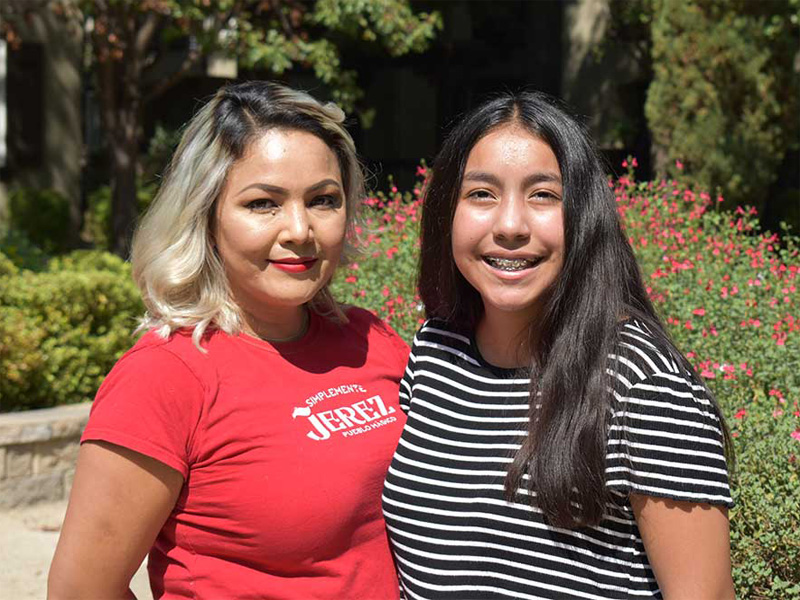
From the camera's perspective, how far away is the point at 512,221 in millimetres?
2014

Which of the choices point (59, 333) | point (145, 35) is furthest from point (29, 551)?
point (145, 35)

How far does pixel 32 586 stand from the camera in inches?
171

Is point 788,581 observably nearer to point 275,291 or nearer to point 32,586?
point 275,291

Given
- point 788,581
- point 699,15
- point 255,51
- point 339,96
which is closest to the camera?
point 788,581

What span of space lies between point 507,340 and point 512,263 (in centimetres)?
21

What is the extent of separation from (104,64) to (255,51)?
2544 millimetres

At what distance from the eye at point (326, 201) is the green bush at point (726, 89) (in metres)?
8.11

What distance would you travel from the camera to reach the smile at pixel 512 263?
80.7 inches

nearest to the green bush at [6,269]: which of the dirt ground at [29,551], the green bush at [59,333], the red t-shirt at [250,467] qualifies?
the green bush at [59,333]

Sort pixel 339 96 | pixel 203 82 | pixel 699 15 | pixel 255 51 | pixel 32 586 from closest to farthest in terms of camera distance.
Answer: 1. pixel 32 586
2. pixel 255 51
3. pixel 699 15
4. pixel 339 96
5. pixel 203 82

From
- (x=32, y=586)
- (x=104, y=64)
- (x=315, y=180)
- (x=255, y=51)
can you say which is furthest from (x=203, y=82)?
(x=315, y=180)

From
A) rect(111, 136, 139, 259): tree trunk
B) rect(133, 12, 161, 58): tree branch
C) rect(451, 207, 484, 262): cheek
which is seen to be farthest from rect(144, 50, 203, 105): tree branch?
rect(451, 207, 484, 262): cheek

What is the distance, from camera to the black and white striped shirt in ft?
5.90

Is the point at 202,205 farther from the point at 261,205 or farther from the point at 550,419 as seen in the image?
the point at 550,419
